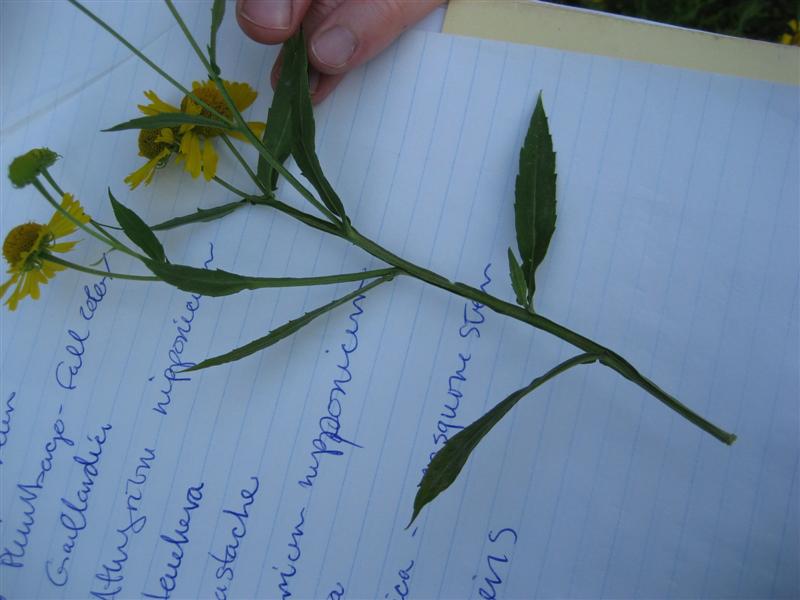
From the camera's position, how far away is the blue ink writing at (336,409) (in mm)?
519

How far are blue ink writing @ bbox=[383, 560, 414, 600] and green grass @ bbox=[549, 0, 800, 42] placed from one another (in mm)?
445

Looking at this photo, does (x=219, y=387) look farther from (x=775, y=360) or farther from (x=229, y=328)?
(x=775, y=360)

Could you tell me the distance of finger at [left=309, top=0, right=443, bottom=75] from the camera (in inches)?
18.9

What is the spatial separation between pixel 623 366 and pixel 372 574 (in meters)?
0.22

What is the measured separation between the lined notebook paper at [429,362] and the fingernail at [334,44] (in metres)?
0.05

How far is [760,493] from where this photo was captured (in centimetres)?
49

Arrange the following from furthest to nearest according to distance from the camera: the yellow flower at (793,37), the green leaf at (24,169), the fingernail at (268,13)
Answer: the yellow flower at (793,37), the fingernail at (268,13), the green leaf at (24,169)

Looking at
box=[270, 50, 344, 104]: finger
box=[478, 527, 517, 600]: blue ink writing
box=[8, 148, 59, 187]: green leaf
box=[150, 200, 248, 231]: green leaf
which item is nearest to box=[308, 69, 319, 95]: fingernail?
box=[270, 50, 344, 104]: finger

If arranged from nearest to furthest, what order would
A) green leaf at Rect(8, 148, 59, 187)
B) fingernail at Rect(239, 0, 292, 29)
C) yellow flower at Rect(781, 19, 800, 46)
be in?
green leaf at Rect(8, 148, 59, 187) → fingernail at Rect(239, 0, 292, 29) → yellow flower at Rect(781, 19, 800, 46)

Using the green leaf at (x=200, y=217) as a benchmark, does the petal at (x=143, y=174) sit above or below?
above

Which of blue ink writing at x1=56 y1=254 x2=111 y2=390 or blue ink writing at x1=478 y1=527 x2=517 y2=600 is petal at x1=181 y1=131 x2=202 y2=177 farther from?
blue ink writing at x1=478 y1=527 x2=517 y2=600

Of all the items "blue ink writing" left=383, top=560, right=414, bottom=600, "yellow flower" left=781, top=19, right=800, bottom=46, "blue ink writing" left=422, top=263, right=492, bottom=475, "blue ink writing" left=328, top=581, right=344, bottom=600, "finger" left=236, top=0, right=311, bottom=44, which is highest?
"yellow flower" left=781, top=19, right=800, bottom=46

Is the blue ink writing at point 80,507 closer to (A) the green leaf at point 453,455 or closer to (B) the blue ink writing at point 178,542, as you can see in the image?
(B) the blue ink writing at point 178,542

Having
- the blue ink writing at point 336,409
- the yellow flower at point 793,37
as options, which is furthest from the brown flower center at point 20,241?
the yellow flower at point 793,37
